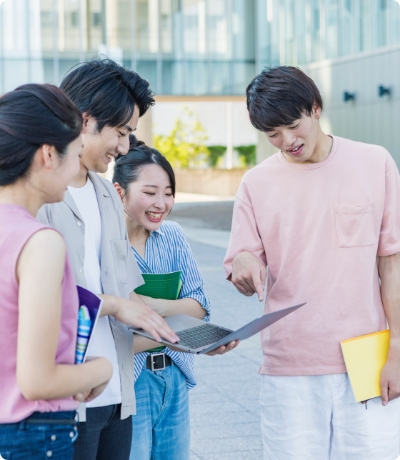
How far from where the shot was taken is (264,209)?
9.06ft

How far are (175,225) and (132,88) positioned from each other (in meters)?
0.84

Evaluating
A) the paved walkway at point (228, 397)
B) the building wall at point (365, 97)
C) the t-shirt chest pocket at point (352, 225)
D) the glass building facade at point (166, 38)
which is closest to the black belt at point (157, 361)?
the t-shirt chest pocket at point (352, 225)

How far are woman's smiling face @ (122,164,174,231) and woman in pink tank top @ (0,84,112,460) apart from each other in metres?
1.02

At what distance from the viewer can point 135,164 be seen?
293 centimetres

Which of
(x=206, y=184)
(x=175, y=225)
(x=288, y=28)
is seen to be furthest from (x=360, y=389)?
(x=206, y=184)

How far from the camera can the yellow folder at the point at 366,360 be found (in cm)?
→ 264

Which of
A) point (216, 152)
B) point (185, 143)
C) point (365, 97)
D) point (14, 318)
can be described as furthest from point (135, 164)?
point (216, 152)

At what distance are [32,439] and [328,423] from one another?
125 cm

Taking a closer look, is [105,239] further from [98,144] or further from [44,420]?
[44,420]

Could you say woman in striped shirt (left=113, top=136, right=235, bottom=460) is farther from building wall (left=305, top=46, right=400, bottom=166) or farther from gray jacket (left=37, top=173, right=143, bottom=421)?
building wall (left=305, top=46, right=400, bottom=166)

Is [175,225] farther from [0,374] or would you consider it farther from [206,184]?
[206,184]

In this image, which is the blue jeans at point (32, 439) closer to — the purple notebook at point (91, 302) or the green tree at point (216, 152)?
the purple notebook at point (91, 302)

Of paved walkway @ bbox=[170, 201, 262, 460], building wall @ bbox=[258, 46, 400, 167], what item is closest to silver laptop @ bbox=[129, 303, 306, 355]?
paved walkway @ bbox=[170, 201, 262, 460]

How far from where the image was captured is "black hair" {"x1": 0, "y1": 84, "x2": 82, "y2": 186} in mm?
1779
